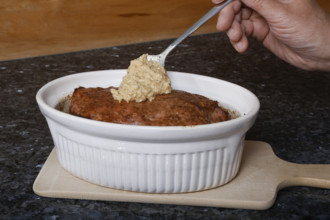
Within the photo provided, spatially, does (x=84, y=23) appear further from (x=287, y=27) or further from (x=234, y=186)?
(x=234, y=186)

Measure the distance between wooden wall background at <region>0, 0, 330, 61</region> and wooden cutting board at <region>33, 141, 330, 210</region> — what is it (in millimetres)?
1252

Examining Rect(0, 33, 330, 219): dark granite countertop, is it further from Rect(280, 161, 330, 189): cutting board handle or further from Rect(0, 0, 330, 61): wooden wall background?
Rect(0, 0, 330, 61): wooden wall background

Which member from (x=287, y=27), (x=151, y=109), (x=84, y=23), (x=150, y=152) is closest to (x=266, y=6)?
(x=287, y=27)

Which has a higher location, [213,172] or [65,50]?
[213,172]

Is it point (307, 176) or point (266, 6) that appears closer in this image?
point (307, 176)

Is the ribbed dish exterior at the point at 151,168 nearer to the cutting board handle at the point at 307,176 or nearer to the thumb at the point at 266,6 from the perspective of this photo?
the cutting board handle at the point at 307,176

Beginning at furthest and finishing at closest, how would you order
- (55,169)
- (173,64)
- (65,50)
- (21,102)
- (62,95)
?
(65,50) < (173,64) < (21,102) < (62,95) < (55,169)

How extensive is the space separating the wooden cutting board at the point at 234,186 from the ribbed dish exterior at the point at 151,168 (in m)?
0.02

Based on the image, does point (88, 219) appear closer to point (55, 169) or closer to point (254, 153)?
point (55, 169)

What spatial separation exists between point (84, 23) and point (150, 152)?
63.1 inches

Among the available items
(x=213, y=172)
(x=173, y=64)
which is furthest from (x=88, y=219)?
(x=173, y=64)

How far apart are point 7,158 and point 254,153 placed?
23.9 inches

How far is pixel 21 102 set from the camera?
4.93 feet

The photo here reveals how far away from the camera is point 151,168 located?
3.12ft
